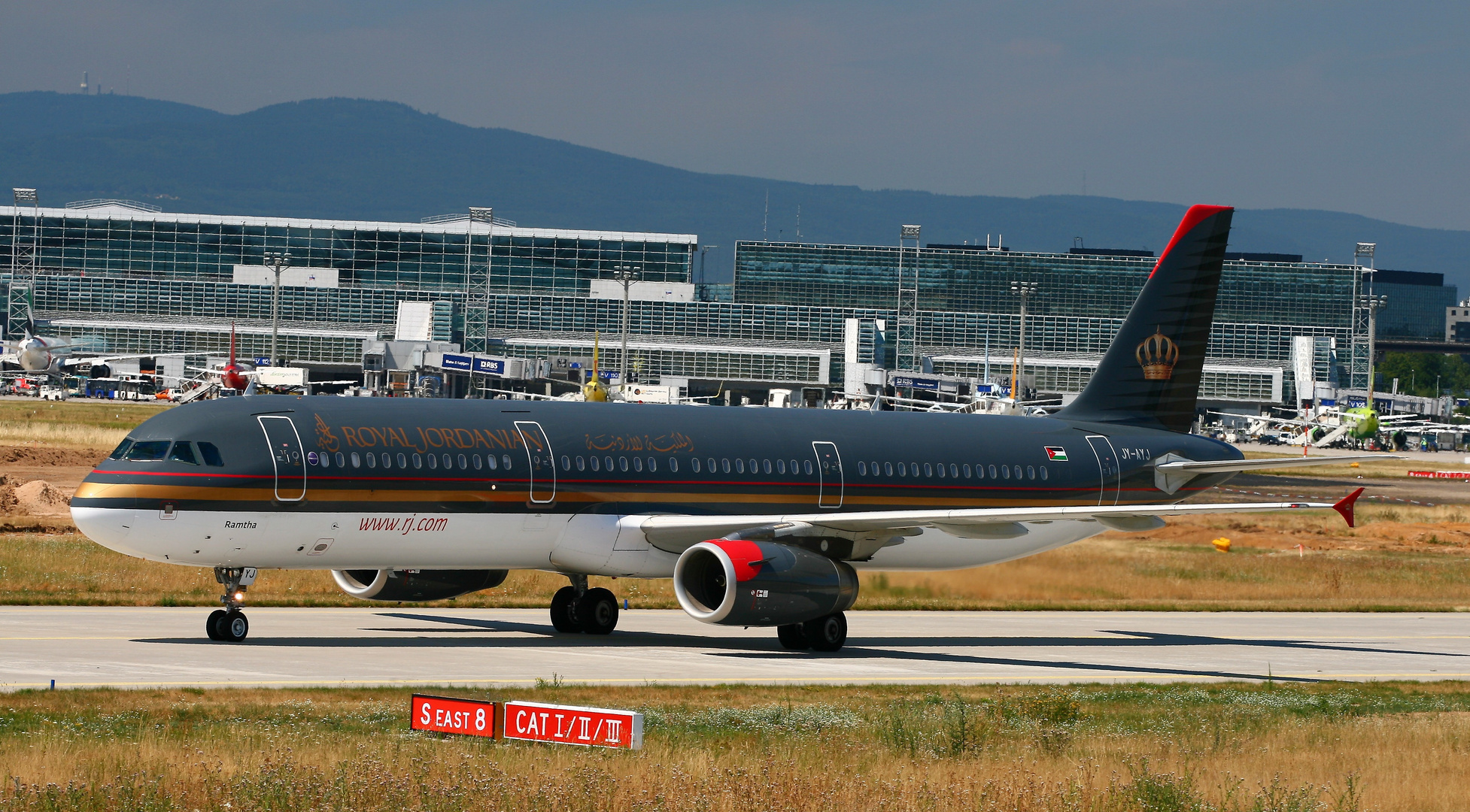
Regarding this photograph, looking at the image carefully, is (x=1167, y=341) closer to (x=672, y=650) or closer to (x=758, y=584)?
(x=758, y=584)

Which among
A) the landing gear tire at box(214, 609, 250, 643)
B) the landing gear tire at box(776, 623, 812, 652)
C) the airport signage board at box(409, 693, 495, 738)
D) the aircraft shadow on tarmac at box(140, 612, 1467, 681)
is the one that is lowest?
the aircraft shadow on tarmac at box(140, 612, 1467, 681)

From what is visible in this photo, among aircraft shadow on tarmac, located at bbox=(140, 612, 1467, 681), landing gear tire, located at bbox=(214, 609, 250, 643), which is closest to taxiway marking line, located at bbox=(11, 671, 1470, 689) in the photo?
aircraft shadow on tarmac, located at bbox=(140, 612, 1467, 681)

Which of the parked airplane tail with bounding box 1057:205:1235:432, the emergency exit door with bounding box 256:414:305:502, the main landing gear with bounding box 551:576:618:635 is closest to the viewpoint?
the emergency exit door with bounding box 256:414:305:502

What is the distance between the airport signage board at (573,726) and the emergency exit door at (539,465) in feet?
46.4

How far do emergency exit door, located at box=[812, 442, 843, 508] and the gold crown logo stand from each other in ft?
33.1

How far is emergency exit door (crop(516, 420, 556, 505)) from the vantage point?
31375 mm

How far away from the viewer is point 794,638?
3262cm

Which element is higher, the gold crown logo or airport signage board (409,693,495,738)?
the gold crown logo

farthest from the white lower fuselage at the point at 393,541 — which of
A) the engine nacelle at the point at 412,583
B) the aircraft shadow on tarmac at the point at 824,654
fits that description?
the engine nacelle at the point at 412,583

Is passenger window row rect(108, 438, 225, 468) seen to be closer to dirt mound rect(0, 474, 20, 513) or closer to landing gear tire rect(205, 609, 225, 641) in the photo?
landing gear tire rect(205, 609, 225, 641)

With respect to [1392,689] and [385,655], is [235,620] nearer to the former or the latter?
[385,655]

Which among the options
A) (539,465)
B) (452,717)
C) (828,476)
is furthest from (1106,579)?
(452,717)

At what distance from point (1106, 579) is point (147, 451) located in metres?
28.4

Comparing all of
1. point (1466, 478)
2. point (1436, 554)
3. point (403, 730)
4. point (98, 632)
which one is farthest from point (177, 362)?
point (403, 730)
